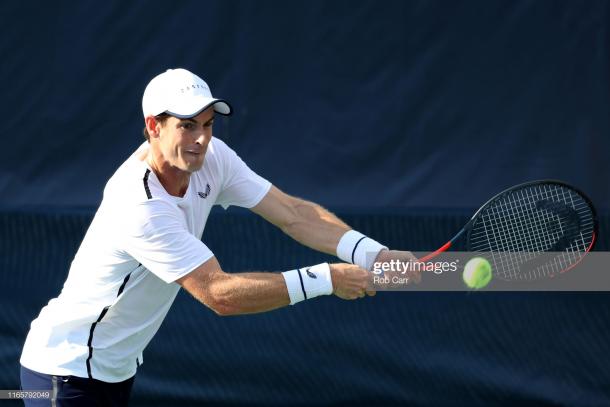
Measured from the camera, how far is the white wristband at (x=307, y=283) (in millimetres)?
3629

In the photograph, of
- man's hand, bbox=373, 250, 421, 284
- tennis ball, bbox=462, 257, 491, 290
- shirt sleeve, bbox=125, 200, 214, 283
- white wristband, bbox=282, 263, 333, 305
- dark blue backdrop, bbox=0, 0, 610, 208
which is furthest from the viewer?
dark blue backdrop, bbox=0, 0, 610, 208

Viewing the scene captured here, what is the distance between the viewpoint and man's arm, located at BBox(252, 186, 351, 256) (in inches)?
164

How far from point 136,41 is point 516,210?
6.59 ft

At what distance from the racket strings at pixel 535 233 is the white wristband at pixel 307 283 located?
113 cm

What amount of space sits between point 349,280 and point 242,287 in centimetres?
35

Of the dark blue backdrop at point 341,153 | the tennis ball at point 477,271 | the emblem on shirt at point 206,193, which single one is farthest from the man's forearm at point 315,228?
the dark blue backdrop at point 341,153

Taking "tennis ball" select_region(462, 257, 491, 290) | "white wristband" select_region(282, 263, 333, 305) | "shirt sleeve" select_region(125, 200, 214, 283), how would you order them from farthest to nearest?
1. "tennis ball" select_region(462, 257, 491, 290)
2. "white wristband" select_region(282, 263, 333, 305)
3. "shirt sleeve" select_region(125, 200, 214, 283)

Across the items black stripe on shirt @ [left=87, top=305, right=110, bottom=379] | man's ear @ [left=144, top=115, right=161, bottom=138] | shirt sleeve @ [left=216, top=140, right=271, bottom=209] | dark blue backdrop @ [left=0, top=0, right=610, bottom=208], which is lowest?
black stripe on shirt @ [left=87, top=305, right=110, bottom=379]

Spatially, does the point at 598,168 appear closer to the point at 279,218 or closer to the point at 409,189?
the point at 409,189

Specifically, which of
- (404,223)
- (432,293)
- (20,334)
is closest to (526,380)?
(432,293)

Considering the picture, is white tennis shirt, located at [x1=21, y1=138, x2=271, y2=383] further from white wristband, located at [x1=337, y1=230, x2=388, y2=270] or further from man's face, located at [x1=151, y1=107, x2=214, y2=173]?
white wristband, located at [x1=337, y1=230, x2=388, y2=270]

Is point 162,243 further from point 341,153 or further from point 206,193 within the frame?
point 341,153

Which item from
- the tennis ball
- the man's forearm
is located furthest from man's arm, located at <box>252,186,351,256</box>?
the tennis ball

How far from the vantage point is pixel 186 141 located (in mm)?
3623
